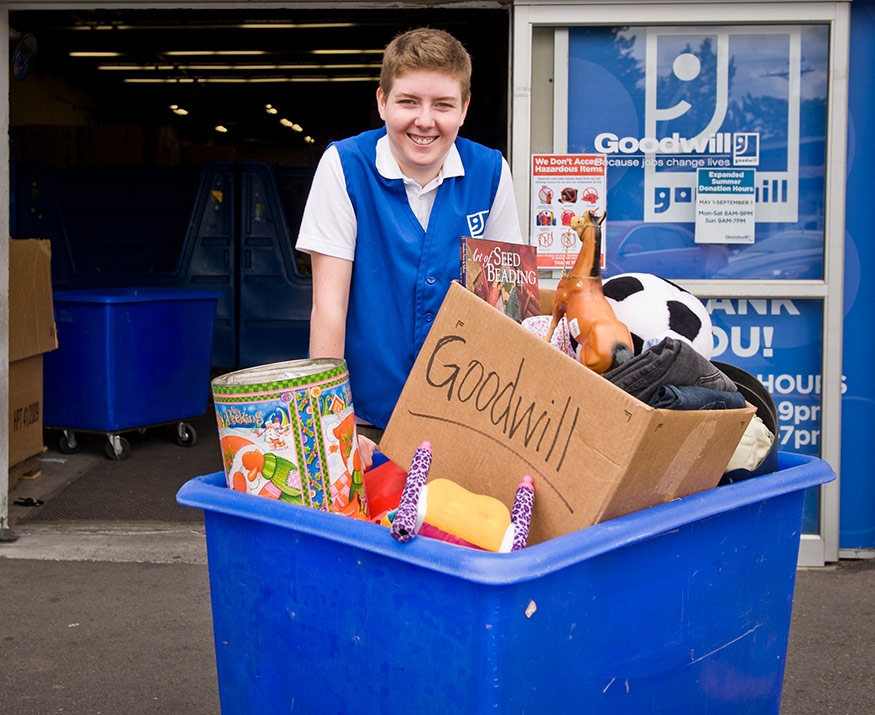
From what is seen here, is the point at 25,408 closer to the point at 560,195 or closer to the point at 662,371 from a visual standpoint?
the point at 560,195

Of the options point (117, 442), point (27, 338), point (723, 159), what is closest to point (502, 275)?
point (723, 159)

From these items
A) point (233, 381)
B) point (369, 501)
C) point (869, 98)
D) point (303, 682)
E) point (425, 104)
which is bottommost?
point (303, 682)

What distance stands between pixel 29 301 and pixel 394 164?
3.83m

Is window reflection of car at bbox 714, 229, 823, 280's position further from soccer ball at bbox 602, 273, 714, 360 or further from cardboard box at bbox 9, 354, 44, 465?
cardboard box at bbox 9, 354, 44, 465

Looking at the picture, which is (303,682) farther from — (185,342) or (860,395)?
(185,342)

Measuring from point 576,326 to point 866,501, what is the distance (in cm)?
326

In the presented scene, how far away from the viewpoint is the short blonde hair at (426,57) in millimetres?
2043

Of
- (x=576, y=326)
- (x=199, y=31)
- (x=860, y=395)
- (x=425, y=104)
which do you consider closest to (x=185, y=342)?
(x=860, y=395)

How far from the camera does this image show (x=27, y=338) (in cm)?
546

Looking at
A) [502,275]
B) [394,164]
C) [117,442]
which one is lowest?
[117,442]

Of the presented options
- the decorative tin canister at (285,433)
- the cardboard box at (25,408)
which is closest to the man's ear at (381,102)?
the decorative tin canister at (285,433)

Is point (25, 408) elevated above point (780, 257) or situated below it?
below

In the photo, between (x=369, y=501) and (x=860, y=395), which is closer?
(x=369, y=501)

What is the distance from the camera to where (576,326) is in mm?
1683
